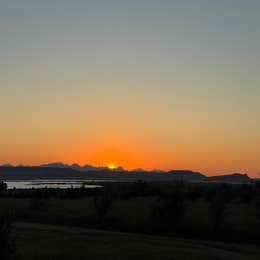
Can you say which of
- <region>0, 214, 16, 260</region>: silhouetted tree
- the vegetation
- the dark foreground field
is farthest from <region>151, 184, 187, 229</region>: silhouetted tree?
<region>0, 214, 16, 260</region>: silhouetted tree

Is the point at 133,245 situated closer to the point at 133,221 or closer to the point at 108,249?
the point at 108,249

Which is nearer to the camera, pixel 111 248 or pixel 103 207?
pixel 111 248

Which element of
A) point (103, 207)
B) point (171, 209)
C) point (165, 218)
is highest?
point (171, 209)

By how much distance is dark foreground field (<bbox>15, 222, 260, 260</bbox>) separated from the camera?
1262 inches

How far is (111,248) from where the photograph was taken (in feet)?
114

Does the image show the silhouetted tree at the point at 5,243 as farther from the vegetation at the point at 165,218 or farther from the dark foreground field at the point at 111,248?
the vegetation at the point at 165,218

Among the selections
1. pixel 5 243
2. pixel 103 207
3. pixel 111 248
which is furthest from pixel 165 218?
pixel 5 243

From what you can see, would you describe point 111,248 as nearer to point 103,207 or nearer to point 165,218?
point 165,218

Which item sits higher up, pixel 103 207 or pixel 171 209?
pixel 171 209

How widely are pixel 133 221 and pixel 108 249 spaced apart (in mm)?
19021

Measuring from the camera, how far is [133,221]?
53250 mm

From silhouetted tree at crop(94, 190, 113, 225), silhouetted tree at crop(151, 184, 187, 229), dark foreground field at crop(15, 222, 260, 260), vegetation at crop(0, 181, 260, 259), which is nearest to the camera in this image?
dark foreground field at crop(15, 222, 260, 260)

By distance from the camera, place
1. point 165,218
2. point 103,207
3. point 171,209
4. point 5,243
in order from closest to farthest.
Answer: point 5,243, point 165,218, point 171,209, point 103,207

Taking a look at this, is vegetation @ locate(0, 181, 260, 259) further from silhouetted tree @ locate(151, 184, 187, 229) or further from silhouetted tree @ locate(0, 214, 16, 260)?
silhouetted tree @ locate(0, 214, 16, 260)
